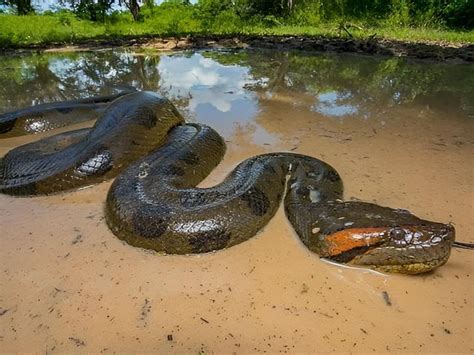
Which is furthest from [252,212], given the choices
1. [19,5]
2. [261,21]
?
[19,5]

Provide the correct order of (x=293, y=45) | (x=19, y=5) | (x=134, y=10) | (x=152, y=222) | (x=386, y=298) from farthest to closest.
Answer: (x=19, y=5)
(x=134, y=10)
(x=293, y=45)
(x=152, y=222)
(x=386, y=298)

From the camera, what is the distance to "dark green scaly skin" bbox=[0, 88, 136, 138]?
20.9 ft

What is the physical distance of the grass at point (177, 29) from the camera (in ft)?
51.5

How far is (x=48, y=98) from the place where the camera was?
28.4 ft

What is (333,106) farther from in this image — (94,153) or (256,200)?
(94,153)

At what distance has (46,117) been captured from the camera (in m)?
6.68

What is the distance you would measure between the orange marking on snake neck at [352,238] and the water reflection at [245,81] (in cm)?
287

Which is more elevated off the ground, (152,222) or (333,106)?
(152,222)

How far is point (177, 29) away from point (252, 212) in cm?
1788

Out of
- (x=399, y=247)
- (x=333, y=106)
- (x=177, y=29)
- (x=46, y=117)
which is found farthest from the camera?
(x=177, y=29)

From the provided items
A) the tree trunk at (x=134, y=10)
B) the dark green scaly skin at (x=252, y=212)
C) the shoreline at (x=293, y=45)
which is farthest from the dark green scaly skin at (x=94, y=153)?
the tree trunk at (x=134, y=10)

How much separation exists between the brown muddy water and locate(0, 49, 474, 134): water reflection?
1.87ft

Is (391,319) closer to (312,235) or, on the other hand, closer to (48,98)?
(312,235)

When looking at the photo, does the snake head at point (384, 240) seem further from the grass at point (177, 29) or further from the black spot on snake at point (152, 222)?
the grass at point (177, 29)
